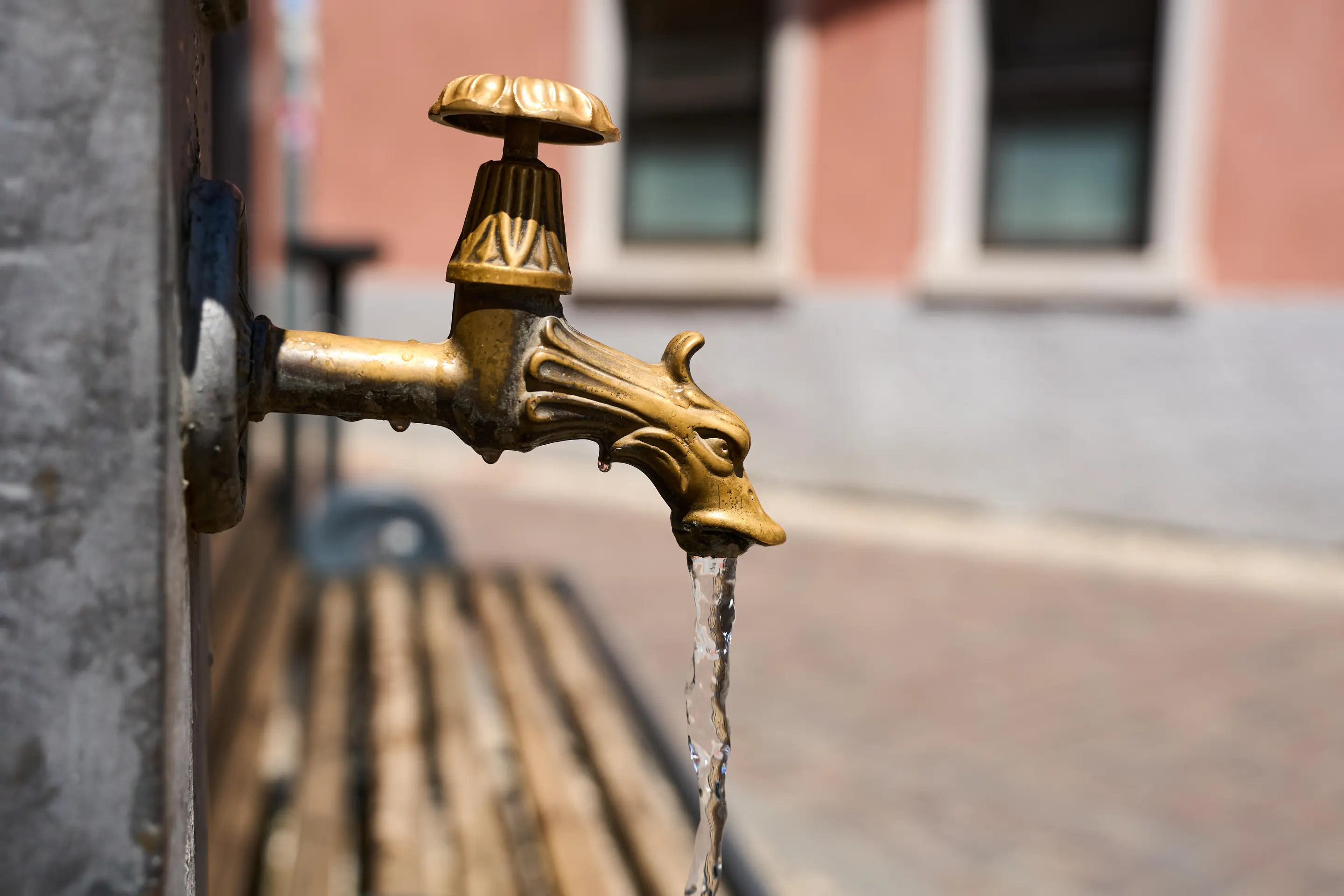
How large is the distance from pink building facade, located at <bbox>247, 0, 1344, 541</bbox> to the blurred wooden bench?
2953 mm

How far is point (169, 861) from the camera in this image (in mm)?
679

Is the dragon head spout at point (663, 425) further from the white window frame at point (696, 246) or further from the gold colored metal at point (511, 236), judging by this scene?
the white window frame at point (696, 246)

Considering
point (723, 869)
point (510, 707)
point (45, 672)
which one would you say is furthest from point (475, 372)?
point (510, 707)

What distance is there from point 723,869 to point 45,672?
1359 millimetres

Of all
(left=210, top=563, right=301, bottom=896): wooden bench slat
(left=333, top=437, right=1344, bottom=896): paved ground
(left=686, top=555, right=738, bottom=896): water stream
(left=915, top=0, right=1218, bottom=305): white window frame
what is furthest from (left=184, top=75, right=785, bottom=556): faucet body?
(left=915, top=0, right=1218, bottom=305): white window frame

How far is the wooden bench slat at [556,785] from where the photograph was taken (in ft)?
5.85

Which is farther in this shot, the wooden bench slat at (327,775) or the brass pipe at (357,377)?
the wooden bench slat at (327,775)

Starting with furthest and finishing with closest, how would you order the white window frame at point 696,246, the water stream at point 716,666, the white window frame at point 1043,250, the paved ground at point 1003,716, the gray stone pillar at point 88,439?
1. the white window frame at point 696,246
2. the white window frame at point 1043,250
3. the paved ground at point 1003,716
4. the water stream at point 716,666
5. the gray stone pillar at point 88,439

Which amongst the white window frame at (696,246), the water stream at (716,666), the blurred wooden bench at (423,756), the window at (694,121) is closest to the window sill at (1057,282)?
the white window frame at (696,246)

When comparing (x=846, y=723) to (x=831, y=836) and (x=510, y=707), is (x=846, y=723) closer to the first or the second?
(x=831, y=836)

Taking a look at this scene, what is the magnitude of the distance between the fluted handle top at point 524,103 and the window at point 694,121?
24.1 feet

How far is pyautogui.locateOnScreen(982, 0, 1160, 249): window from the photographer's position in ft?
22.2

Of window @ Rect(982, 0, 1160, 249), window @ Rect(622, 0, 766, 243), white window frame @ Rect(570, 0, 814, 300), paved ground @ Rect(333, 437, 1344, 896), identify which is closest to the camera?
paved ground @ Rect(333, 437, 1344, 896)

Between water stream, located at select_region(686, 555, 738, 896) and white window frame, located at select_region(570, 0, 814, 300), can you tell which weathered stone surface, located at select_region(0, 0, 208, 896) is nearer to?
water stream, located at select_region(686, 555, 738, 896)
